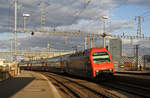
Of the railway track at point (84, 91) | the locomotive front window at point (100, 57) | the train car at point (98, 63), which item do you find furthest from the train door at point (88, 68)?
the railway track at point (84, 91)

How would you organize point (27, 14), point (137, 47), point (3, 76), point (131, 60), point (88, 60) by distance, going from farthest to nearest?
point (131, 60), point (137, 47), point (27, 14), point (3, 76), point (88, 60)

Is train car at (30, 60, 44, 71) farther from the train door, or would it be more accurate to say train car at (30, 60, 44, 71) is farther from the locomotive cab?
the locomotive cab

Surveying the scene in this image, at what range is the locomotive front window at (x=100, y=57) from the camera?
21.1 meters

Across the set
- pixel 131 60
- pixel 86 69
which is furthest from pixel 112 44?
pixel 86 69

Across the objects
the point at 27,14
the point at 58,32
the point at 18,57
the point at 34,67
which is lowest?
the point at 34,67

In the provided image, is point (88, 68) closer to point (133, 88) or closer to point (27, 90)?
point (133, 88)

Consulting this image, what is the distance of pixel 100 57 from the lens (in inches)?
845

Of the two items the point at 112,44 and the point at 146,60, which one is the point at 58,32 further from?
the point at 146,60

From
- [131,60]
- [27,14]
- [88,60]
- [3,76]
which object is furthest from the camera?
[131,60]

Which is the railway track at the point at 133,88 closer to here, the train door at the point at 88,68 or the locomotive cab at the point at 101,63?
the locomotive cab at the point at 101,63

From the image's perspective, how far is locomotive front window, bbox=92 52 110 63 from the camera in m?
21.1

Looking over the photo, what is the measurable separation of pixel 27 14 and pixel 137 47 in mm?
28770

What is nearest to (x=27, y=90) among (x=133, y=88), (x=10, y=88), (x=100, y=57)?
(x=10, y=88)

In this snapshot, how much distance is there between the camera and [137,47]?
54.6 meters
